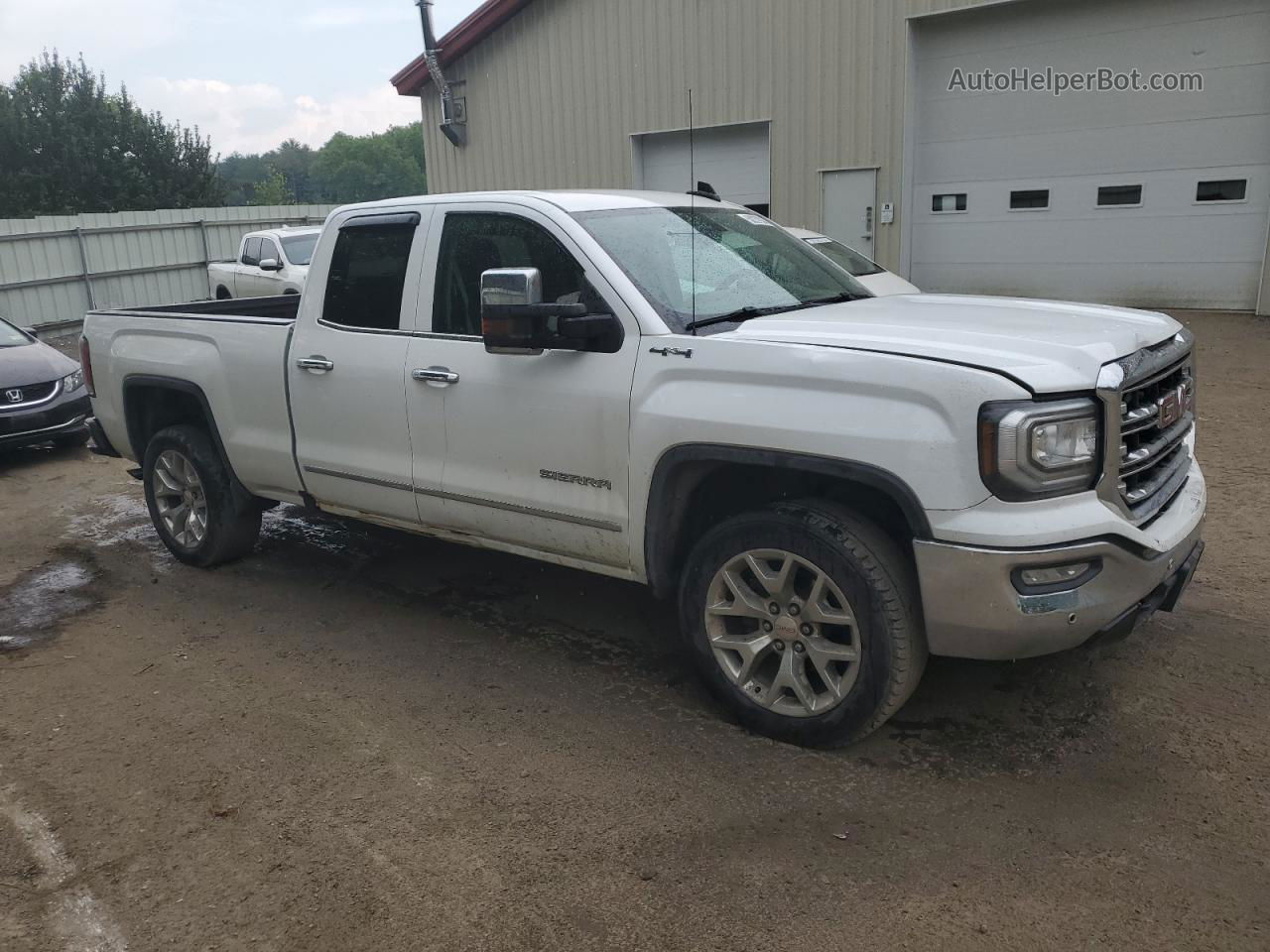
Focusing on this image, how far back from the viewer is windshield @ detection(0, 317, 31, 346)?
9.86m

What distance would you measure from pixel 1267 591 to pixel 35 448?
1024 centimetres

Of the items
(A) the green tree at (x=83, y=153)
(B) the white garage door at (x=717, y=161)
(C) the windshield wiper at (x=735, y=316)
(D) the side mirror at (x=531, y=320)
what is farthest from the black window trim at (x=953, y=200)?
(A) the green tree at (x=83, y=153)

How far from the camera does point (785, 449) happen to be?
3.37m

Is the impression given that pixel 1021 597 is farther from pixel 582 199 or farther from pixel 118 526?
pixel 118 526

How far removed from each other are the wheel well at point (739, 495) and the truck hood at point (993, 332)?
415 mm

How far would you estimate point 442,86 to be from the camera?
18.4 metres

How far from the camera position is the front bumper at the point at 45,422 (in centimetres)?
888

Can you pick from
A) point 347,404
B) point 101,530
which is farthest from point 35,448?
point 347,404

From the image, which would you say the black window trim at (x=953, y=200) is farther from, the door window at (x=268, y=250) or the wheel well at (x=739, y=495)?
the wheel well at (x=739, y=495)

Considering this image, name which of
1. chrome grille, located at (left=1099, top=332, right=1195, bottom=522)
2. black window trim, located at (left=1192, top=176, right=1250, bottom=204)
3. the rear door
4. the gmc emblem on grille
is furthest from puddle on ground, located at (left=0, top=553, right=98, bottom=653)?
black window trim, located at (left=1192, top=176, right=1250, bottom=204)

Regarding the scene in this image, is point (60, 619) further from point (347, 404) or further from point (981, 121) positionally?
point (981, 121)

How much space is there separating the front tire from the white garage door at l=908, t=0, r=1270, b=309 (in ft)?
35.4

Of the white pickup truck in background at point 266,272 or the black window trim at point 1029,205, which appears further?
the white pickup truck in background at point 266,272

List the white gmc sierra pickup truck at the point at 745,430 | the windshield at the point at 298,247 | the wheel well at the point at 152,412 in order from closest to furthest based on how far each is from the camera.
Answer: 1. the white gmc sierra pickup truck at the point at 745,430
2. the wheel well at the point at 152,412
3. the windshield at the point at 298,247
